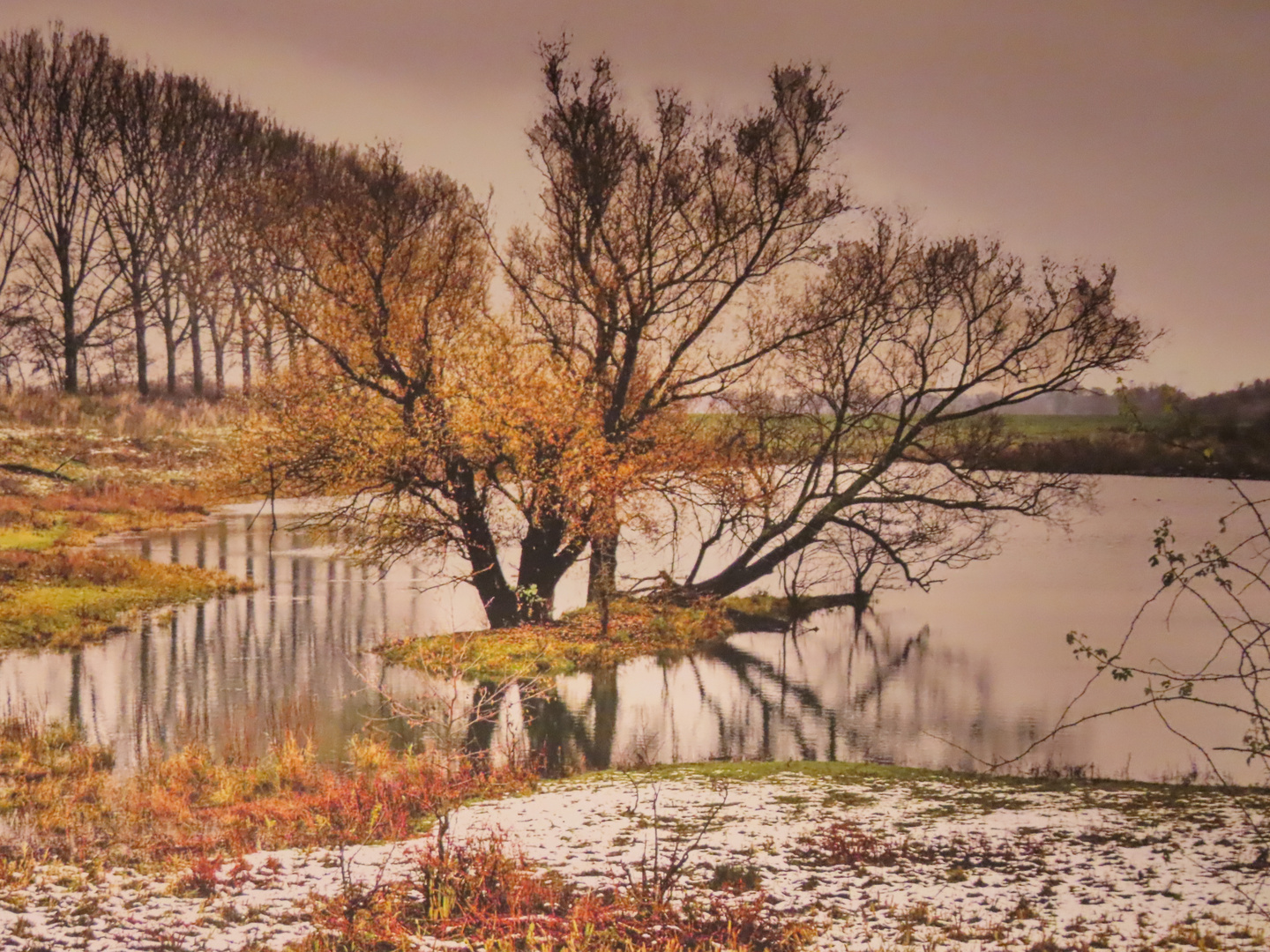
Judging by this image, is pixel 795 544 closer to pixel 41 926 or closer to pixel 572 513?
pixel 572 513

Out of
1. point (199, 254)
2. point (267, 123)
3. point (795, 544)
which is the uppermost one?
point (267, 123)

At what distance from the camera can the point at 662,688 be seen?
23.2 metres

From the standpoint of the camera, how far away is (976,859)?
1083 centimetres

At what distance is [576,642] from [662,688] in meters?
3.14

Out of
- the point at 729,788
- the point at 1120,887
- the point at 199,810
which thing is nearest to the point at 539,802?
the point at 729,788

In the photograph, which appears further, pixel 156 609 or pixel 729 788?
pixel 156 609

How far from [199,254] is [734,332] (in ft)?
117

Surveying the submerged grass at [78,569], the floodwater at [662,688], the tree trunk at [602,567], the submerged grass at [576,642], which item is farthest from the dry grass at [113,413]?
the submerged grass at [576,642]

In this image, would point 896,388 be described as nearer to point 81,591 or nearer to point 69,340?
point 81,591

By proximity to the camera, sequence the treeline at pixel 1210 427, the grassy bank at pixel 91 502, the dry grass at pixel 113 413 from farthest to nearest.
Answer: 1. the dry grass at pixel 113 413
2. the grassy bank at pixel 91 502
3. the treeline at pixel 1210 427

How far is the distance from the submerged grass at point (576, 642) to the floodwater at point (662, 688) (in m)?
0.59

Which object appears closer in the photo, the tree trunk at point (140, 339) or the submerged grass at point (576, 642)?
the submerged grass at point (576, 642)

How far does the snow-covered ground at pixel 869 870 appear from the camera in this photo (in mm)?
8773

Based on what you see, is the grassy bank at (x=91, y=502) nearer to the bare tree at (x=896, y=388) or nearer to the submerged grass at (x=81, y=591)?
the submerged grass at (x=81, y=591)
